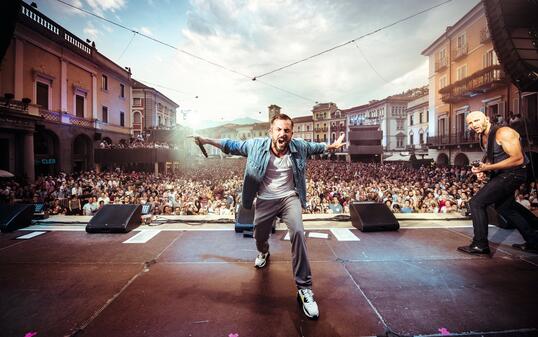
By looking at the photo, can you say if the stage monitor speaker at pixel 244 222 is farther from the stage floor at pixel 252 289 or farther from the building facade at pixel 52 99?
the building facade at pixel 52 99

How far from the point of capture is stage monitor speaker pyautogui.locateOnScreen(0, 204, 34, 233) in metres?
4.52

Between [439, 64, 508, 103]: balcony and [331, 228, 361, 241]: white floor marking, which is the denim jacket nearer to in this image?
[331, 228, 361, 241]: white floor marking

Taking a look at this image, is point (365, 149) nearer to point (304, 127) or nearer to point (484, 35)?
point (484, 35)

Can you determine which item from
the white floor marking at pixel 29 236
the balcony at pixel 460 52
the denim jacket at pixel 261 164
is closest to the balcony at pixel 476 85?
the balcony at pixel 460 52

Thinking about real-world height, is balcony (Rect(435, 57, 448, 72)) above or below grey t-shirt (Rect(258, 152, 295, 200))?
above

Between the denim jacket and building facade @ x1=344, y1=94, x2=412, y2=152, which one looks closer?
the denim jacket

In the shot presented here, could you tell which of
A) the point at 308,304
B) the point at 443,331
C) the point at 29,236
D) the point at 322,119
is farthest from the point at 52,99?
the point at 322,119

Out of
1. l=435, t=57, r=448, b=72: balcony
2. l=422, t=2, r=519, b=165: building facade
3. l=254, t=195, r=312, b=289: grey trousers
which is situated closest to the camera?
l=254, t=195, r=312, b=289: grey trousers

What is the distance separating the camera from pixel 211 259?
3.38 meters

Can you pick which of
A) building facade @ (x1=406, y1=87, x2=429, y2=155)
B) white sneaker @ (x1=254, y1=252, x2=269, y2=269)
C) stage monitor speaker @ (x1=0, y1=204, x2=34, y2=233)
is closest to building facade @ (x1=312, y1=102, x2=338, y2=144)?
A: building facade @ (x1=406, y1=87, x2=429, y2=155)

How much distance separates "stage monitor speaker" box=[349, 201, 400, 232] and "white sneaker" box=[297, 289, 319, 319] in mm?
2667

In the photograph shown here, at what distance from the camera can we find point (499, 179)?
3.25m

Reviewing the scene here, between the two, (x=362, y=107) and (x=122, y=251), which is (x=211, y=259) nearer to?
(x=122, y=251)

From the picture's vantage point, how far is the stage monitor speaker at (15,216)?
452cm
